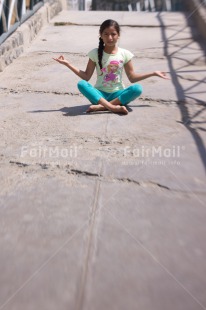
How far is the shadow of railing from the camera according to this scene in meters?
2.30

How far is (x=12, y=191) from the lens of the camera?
5.47ft

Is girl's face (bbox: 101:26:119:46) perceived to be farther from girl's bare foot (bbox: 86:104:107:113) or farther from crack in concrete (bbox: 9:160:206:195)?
crack in concrete (bbox: 9:160:206:195)

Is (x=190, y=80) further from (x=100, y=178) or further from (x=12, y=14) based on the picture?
(x=12, y=14)

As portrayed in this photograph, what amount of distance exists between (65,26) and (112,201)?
5.33 m

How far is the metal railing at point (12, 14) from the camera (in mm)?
3910

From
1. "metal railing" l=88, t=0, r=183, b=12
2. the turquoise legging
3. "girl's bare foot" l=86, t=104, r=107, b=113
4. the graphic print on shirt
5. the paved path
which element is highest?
"metal railing" l=88, t=0, r=183, b=12

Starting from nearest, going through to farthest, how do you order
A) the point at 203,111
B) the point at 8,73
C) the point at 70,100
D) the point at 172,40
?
1. the point at 203,111
2. the point at 70,100
3. the point at 8,73
4. the point at 172,40

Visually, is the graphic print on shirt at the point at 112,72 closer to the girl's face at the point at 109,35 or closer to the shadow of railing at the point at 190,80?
the girl's face at the point at 109,35

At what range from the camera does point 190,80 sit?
3.30 m

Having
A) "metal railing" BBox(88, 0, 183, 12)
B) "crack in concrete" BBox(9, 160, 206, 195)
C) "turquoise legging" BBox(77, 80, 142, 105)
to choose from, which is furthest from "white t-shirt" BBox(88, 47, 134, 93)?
"metal railing" BBox(88, 0, 183, 12)

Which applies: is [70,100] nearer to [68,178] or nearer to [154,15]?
[68,178]

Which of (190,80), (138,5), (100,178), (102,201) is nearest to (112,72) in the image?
(190,80)

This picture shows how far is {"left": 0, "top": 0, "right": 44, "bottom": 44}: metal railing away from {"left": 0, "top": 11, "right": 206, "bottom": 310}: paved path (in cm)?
115

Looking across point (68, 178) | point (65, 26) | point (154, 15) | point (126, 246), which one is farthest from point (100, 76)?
point (154, 15)
